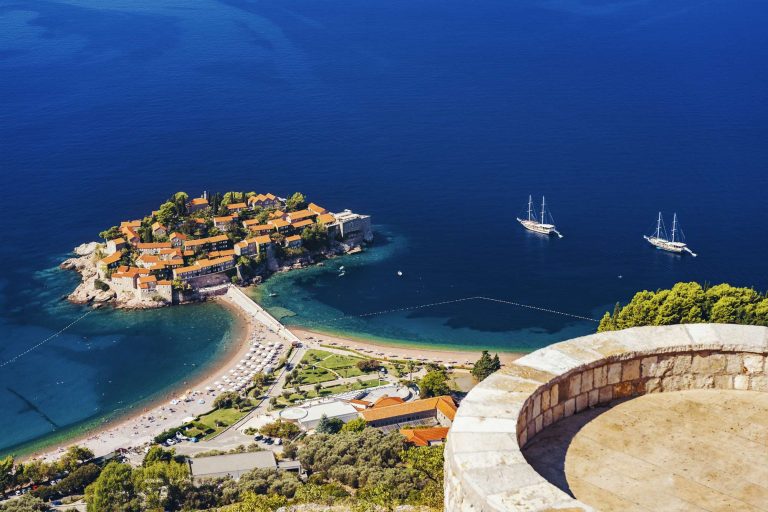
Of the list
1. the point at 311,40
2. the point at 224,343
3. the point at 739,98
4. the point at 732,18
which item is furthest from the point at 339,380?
the point at 732,18

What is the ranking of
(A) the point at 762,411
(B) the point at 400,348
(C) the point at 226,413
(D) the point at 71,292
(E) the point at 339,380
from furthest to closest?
(D) the point at 71,292 → (B) the point at 400,348 → (E) the point at 339,380 → (C) the point at 226,413 → (A) the point at 762,411

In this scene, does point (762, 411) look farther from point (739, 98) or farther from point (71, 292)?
point (739, 98)

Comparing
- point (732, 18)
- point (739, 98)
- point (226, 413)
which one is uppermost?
point (732, 18)

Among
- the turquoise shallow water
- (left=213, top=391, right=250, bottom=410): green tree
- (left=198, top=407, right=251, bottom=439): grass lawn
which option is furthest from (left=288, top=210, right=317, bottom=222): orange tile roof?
(left=198, top=407, right=251, bottom=439): grass lawn

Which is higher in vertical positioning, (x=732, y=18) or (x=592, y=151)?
(x=732, y=18)

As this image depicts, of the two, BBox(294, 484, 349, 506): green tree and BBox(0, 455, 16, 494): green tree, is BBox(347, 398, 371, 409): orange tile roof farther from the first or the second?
BBox(0, 455, 16, 494): green tree

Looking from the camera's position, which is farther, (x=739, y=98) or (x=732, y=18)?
(x=732, y=18)

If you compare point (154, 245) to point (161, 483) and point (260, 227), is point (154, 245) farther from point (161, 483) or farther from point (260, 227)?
point (161, 483)
